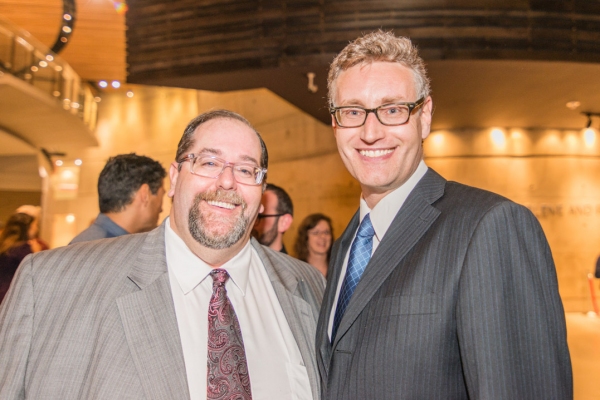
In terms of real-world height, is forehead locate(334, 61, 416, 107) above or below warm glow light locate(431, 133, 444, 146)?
below

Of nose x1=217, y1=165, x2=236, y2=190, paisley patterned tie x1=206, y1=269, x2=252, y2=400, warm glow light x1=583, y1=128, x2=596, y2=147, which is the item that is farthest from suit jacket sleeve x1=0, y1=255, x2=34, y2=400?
warm glow light x1=583, y1=128, x2=596, y2=147

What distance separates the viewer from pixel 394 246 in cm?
158

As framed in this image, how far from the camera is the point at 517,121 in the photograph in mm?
10070

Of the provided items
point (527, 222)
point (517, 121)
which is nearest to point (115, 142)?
point (517, 121)

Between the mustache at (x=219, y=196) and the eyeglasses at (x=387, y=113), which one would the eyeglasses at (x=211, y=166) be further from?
the eyeglasses at (x=387, y=113)

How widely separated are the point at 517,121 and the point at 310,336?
9.25m

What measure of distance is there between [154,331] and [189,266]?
282 mm

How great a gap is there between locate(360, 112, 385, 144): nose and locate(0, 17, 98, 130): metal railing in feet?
35.0

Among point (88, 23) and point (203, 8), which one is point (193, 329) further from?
point (88, 23)

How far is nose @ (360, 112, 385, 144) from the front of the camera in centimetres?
170

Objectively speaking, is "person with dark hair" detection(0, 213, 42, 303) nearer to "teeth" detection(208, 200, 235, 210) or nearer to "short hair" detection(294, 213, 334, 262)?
"short hair" detection(294, 213, 334, 262)

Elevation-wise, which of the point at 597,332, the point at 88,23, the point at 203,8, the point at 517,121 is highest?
the point at 88,23

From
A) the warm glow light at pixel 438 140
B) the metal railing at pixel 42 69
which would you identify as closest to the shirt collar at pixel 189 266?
the warm glow light at pixel 438 140

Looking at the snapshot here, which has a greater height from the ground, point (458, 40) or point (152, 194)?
point (458, 40)
